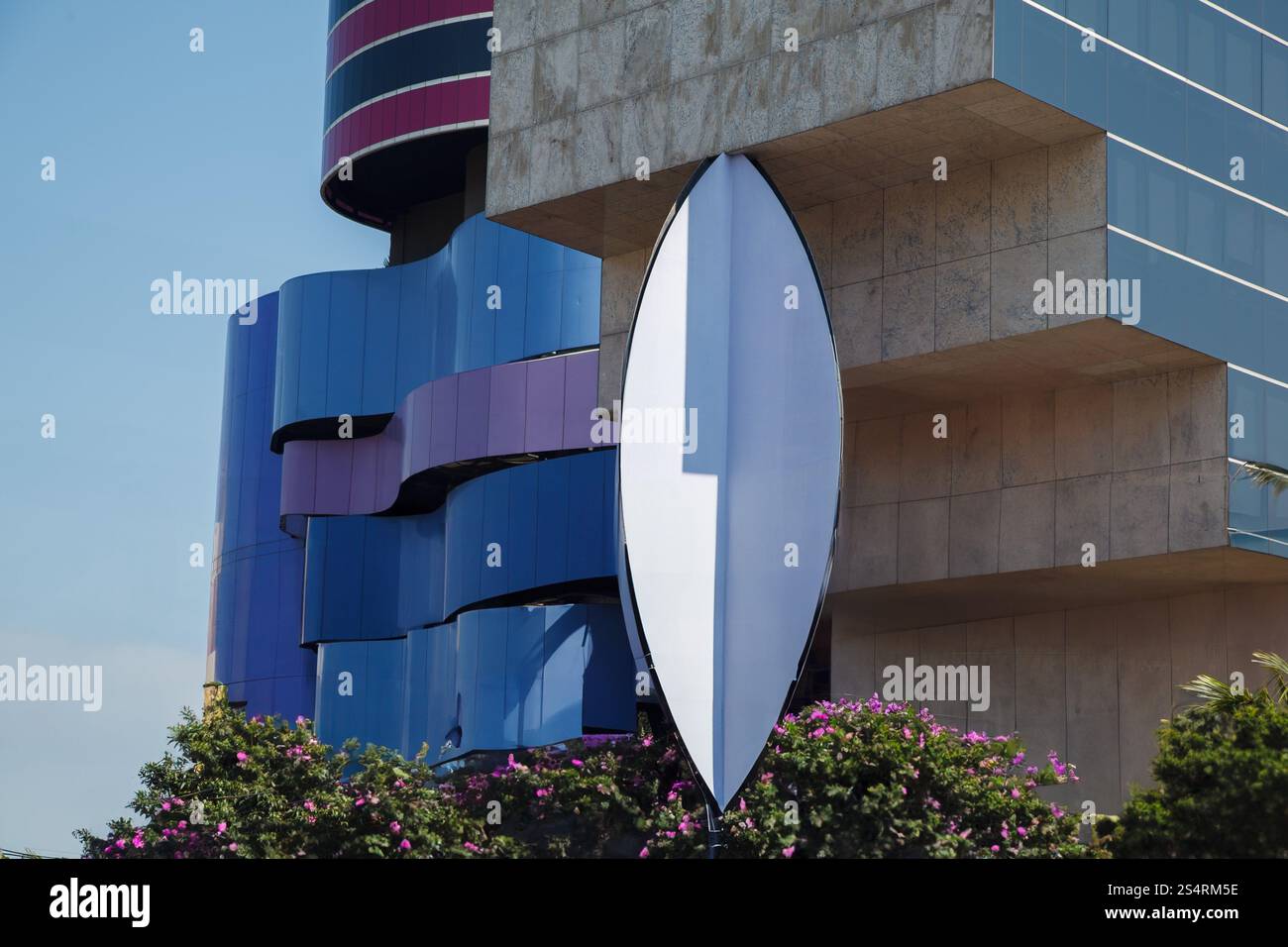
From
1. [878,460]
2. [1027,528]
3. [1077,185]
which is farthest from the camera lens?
[878,460]

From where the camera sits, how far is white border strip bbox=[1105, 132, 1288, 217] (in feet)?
97.0

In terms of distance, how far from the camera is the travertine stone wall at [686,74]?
94.1 feet

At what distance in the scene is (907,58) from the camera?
2869 cm

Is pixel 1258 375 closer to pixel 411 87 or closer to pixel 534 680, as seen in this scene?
pixel 534 680

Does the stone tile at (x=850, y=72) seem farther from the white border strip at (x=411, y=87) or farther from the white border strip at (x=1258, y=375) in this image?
the white border strip at (x=411, y=87)

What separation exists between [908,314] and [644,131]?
17.7 ft

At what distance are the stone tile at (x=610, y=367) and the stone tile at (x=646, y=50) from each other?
4.78 meters

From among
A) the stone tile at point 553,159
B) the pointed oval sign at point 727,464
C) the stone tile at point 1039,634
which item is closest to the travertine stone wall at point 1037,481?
the pointed oval sign at point 727,464

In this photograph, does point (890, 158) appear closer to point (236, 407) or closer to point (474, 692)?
point (474, 692)

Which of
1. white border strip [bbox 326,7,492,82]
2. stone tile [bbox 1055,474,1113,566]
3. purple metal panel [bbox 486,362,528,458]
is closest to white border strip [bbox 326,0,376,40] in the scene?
white border strip [bbox 326,7,492,82]

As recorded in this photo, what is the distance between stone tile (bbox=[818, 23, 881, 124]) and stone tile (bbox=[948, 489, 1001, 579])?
7.37 m

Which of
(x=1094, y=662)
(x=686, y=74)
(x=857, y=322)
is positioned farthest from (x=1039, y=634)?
(x=686, y=74)

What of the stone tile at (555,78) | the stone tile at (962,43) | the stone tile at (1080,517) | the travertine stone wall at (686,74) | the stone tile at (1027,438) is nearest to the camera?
the stone tile at (962,43)
